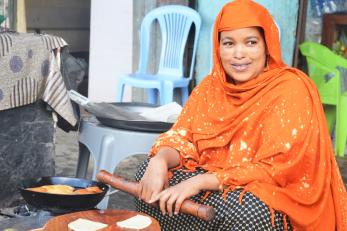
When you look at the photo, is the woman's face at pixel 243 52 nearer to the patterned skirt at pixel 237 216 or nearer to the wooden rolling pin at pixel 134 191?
the patterned skirt at pixel 237 216

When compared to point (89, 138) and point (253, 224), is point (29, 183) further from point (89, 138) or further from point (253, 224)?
point (253, 224)

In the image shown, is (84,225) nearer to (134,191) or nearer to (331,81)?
(134,191)

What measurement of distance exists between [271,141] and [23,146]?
145 cm

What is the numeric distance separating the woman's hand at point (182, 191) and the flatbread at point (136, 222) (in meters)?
0.17

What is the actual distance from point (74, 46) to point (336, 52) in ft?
10.7

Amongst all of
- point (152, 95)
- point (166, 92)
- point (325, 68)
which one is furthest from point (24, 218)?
point (325, 68)

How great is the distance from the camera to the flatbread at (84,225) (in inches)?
79.7

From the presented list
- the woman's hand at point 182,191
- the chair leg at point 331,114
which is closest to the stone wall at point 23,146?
the woman's hand at point 182,191

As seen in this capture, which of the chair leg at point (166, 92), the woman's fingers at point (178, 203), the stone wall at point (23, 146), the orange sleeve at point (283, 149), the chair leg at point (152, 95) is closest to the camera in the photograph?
the woman's fingers at point (178, 203)

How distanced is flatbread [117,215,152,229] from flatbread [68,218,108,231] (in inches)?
2.4

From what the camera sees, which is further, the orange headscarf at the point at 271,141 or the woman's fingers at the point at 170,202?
the orange headscarf at the point at 271,141

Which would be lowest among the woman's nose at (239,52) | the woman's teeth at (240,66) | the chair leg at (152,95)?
the chair leg at (152,95)

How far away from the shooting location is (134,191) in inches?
95.9

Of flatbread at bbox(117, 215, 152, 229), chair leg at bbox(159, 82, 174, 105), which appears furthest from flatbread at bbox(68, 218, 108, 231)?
chair leg at bbox(159, 82, 174, 105)
